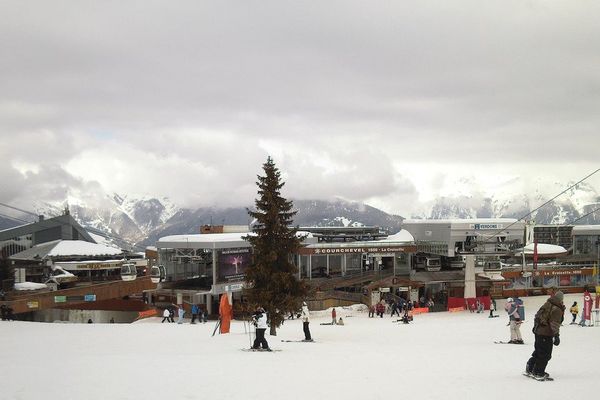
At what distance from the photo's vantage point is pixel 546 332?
12188 mm

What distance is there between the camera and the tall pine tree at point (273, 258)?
92.8ft

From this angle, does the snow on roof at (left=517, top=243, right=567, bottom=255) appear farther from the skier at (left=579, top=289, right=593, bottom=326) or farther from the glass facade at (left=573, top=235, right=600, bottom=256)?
the skier at (left=579, top=289, right=593, bottom=326)

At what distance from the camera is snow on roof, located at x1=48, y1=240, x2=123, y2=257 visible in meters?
67.5

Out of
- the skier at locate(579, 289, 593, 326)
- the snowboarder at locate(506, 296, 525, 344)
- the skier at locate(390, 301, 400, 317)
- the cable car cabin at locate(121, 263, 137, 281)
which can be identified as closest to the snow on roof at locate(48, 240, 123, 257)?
the cable car cabin at locate(121, 263, 137, 281)

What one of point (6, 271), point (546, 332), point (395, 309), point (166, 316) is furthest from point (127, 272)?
point (546, 332)

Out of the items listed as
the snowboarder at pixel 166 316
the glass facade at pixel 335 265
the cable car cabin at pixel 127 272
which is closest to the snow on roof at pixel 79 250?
the cable car cabin at pixel 127 272

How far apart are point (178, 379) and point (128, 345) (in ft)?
28.1

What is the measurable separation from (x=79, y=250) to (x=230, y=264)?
24359mm

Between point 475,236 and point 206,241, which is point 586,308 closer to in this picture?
point 206,241

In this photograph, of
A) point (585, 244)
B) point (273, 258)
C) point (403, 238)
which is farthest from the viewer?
point (585, 244)

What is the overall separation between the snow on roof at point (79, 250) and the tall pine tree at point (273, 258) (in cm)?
4446

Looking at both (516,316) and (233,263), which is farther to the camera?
(233,263)

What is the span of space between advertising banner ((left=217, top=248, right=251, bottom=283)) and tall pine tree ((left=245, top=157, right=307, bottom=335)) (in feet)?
77.8

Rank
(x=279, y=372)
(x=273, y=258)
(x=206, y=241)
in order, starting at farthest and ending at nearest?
(x=206, y=241), (x=273, y=258), (x=279, y=372)
